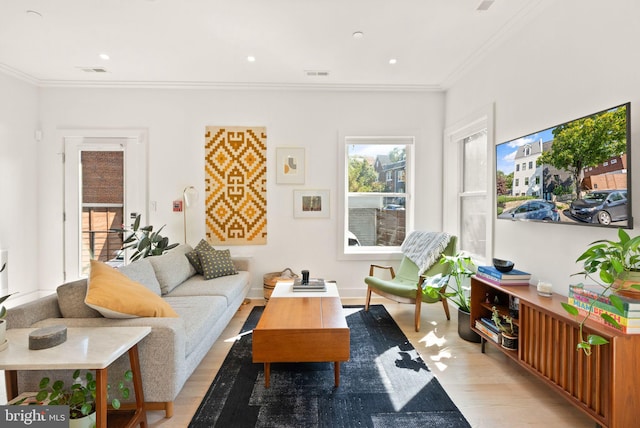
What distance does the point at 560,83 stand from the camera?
2.27 m

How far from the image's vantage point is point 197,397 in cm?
208

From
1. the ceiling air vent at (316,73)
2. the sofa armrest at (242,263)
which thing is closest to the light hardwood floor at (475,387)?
the sofa armrest at (242,263)

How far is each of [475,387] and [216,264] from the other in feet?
9.01

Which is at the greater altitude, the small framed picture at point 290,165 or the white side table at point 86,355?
the small framed picture at point 290,165

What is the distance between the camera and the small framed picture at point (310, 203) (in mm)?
4219

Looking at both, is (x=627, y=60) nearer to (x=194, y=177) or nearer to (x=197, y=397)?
(x=197, y=397)

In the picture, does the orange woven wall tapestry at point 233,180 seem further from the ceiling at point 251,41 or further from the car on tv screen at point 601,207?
the car on tv screen at point 601,207

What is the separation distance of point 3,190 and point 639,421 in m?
5.87

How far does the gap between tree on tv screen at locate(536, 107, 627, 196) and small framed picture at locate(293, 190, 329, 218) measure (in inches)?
100

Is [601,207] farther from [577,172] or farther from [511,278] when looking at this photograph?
[511,278]

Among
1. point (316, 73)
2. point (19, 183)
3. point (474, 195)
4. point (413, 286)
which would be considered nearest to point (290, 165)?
point (316, 73)

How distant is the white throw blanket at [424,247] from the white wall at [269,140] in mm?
495

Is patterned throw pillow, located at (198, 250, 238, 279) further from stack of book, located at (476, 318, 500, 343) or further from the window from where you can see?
stack of book, located at (476, 318, 500, 343)

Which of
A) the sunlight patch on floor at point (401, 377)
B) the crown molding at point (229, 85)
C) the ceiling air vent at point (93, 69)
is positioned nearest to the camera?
the sunlight patch on floor at point (401, 377)
